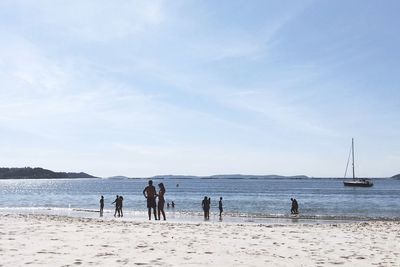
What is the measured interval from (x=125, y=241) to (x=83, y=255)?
2862 mm

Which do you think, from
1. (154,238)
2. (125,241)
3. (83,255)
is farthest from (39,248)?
(154,238)

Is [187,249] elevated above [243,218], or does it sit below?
above

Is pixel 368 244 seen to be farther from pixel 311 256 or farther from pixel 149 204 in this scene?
pixel 149 204

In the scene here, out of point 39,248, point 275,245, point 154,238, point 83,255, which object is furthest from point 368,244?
point 39,248

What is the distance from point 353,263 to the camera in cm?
1040

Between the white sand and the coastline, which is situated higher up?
the white sand

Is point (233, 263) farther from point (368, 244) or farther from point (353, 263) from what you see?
point (368, 244)

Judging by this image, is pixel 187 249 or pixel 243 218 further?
pixel 243 218

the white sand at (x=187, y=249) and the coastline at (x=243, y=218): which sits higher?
the white sand at (x=187, y=249)

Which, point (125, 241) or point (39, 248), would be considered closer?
point (39, 248)

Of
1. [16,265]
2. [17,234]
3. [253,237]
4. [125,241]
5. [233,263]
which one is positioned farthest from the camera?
[253,237]

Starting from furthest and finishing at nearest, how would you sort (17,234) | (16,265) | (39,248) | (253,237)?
(253,237) → (17,234) → (39,248) → (16,265)

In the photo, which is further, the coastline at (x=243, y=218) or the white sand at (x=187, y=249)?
the coastline at (x=243, y=218)

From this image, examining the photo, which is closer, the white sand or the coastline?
the white sand
